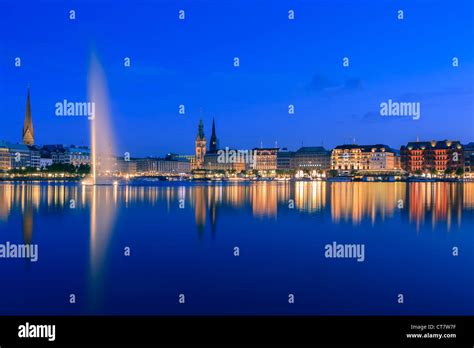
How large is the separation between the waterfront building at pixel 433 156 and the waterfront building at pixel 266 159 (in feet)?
115

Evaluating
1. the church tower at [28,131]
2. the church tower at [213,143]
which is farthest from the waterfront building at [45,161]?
the church tower at [213,143]

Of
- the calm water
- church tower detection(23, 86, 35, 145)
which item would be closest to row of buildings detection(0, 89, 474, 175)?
church tower detection(23, 86, 35, 145)

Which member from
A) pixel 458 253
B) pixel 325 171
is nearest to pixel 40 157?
pixel 325 171

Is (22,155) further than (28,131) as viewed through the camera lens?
No

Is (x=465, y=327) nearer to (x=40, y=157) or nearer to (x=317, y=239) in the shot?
(x=317, y=239)

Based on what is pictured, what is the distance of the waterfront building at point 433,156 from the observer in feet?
381

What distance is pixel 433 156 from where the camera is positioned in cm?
11900

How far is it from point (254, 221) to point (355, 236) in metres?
5.36

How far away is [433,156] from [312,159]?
32811 millimetres

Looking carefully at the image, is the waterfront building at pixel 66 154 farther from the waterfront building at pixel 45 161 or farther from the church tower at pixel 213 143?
the church tower at pixel 213 143

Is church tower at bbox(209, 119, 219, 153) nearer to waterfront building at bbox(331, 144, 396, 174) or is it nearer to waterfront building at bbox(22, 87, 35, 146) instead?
waterfront building at bbox(331, 144, 396, 174)

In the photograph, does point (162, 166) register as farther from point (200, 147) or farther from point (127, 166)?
point (200, 147)

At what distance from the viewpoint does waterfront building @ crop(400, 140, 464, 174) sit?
116125 millimetres

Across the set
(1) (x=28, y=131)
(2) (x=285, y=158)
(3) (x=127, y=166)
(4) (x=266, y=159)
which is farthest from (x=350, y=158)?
(1) (x=28, y=131)
